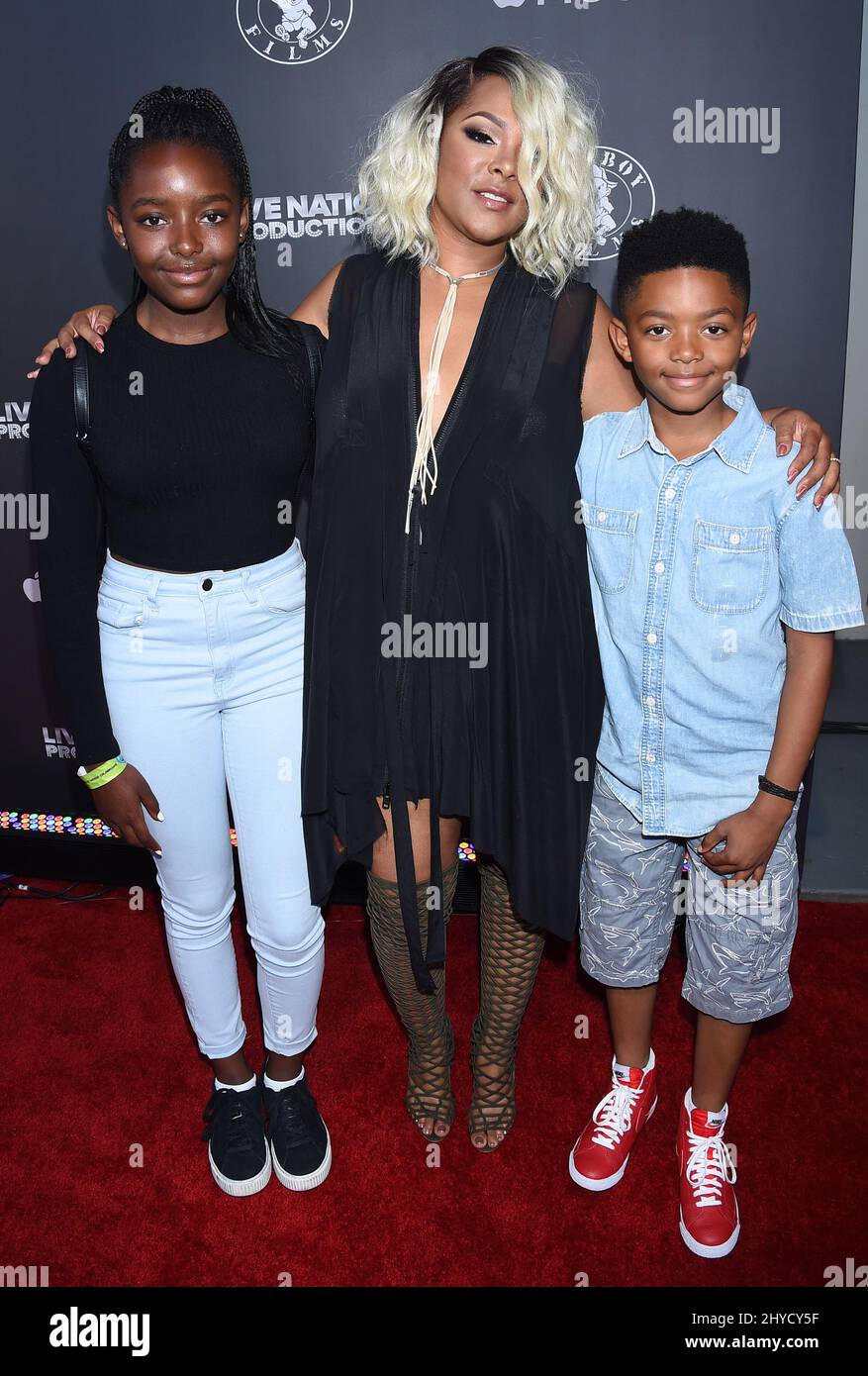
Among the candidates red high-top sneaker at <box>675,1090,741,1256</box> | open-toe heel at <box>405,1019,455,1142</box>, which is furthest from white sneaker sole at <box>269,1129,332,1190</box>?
red high-top sneaker at <box>675,1090,741,1256</box>

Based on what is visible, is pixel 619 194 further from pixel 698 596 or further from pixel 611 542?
pixel 698 596

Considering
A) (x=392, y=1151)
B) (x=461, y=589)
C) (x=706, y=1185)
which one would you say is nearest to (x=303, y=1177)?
(x=392, y=1151)

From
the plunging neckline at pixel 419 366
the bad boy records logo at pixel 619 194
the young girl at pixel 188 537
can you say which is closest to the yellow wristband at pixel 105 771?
the young girl at pixel 188 537

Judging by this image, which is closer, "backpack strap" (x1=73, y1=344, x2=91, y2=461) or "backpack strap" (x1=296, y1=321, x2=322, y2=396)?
"backpack strap" (x1=73, y1=344, x2=91, y2=461)

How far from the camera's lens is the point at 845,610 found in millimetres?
1569

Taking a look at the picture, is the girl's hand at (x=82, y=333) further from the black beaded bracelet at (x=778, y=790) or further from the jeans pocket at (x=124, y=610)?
the black beaded bracelet at (x=778, y=790)

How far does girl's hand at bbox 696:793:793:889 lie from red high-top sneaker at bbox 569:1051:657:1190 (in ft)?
2.14

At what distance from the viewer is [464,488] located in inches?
67.2

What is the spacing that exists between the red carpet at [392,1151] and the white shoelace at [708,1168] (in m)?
0.08

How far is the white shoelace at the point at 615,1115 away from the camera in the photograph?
83.4 inches

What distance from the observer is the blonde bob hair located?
1.66m

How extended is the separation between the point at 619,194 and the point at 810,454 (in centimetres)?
117

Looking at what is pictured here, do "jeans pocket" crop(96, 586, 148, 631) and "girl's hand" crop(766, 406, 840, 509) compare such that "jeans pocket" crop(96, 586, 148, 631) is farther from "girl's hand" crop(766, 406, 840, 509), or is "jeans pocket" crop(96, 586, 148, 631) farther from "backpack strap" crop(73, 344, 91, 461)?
"girl's hand" crop(766, 406, 840, 509)
